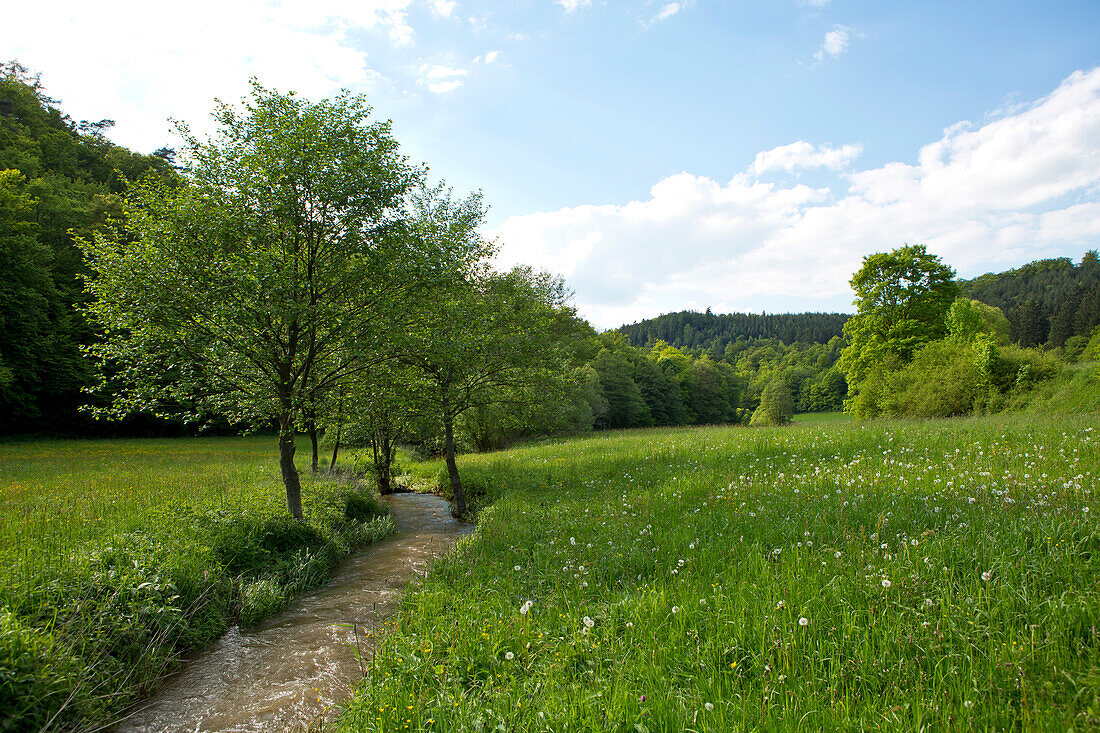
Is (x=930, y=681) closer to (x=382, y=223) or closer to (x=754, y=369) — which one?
(x=382, y=223)

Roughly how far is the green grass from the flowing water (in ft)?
1.24

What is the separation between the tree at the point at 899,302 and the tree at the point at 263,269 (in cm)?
3967

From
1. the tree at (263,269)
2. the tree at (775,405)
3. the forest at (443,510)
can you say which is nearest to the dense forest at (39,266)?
the forest at (443,510)

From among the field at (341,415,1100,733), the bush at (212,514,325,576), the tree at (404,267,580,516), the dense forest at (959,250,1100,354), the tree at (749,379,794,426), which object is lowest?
the tree at (749,379,794,426)

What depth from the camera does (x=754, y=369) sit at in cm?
15675

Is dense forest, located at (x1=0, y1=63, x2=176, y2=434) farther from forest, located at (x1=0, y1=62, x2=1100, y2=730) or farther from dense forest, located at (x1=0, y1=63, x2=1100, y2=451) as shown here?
forest, located at (x1=0, y1=62, x2=1100, y2=730)

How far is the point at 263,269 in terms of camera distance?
33.7 feet

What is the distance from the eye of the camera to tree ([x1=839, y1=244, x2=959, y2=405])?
36938 millimetres

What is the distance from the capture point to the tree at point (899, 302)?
121 feet

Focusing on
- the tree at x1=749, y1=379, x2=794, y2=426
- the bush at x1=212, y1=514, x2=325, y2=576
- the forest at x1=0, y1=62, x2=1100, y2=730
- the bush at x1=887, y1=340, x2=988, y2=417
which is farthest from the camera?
the tree at x1=749, y1=379, x2=794, y2=426

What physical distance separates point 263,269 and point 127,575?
20.4 feet

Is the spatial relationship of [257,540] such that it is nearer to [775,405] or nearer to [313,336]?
[313,336]

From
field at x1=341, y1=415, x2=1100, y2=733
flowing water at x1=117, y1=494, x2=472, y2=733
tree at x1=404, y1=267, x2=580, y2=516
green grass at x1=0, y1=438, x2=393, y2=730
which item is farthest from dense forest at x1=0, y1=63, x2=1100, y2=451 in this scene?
field at x1=341, y1=415, x2=1100, y2=733

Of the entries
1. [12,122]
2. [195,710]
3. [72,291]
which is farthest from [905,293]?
[12,122]
